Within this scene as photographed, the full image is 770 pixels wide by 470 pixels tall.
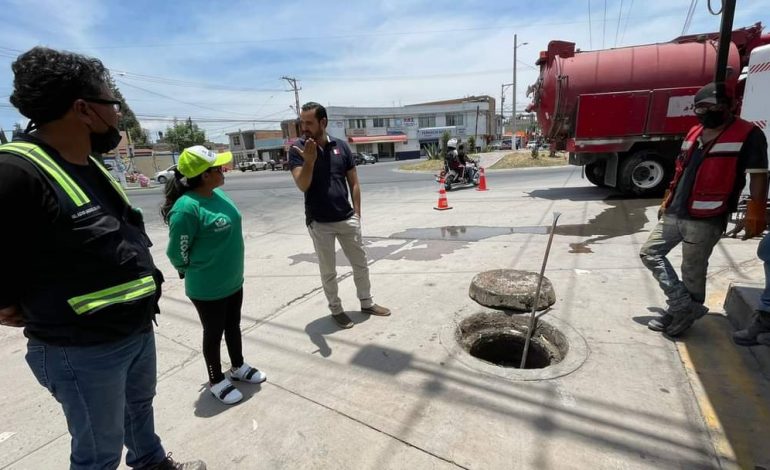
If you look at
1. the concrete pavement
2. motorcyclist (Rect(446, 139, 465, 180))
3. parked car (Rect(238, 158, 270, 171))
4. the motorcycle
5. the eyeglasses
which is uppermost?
the eyeglasses

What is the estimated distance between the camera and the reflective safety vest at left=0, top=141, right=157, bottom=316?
4.46 ft

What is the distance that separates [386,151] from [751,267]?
53.7 meters

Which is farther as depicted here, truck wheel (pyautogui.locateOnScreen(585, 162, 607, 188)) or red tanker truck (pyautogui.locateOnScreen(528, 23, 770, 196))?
truck wheel (pyautogui.locateOnScreen(585, 162, 607, 188))

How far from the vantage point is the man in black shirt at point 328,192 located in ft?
10.6

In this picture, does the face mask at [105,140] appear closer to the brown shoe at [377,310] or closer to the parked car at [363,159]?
the brown shoe at [377,310]

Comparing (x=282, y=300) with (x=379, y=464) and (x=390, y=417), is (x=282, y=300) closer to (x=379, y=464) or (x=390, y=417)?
(x=390, y=417)

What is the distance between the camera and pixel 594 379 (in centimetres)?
259

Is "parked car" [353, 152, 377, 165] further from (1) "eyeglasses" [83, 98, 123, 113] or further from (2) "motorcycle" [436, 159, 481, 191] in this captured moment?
(1) "eyeglasses" [83, 98, 123, 113]

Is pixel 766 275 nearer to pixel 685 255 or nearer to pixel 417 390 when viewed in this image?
pixel 685 255

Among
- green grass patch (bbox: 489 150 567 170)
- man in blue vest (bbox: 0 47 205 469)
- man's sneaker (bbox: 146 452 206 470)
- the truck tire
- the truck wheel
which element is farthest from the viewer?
green grass patch (bbox: 489 150 567 170)

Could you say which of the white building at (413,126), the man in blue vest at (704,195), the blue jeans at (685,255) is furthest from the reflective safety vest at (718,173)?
Answer: the white building at (413,126)

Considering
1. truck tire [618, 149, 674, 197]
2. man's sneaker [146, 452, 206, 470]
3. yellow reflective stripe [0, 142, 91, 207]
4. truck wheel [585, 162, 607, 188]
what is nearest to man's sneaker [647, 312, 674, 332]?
man's sneaker [146, 452, 206, 470]

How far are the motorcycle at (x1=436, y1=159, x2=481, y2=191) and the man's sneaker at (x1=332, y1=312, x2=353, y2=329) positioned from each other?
9.12 m

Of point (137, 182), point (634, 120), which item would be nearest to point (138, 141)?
point (137, 182)
